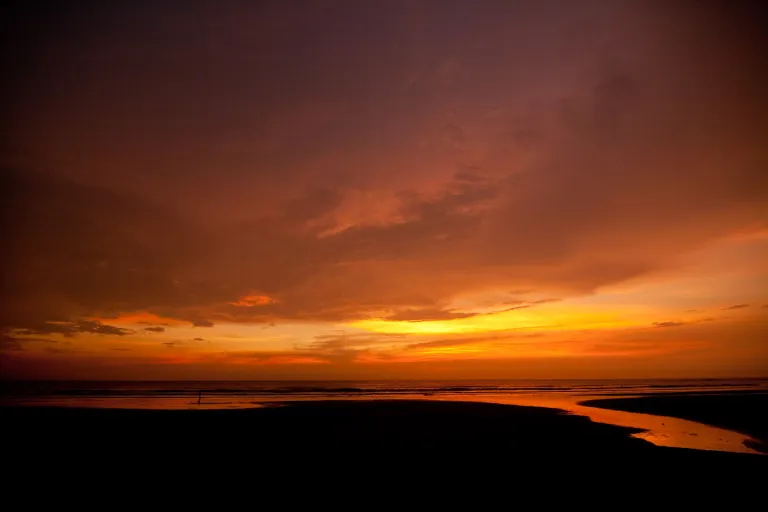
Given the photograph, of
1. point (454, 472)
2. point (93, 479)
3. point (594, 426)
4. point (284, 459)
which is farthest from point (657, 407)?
point (93, 479)

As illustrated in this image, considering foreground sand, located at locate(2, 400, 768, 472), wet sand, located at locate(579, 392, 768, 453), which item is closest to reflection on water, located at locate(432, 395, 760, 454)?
wet sand, located at locate(579, 392, 768, 453)

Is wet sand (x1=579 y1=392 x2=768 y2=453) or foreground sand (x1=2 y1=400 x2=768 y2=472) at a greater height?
foreground sand (x1=2 y1=400 x2=768 y2=472)

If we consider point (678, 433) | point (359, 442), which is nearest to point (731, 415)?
point (678, 433)

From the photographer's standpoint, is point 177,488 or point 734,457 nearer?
point 177,488

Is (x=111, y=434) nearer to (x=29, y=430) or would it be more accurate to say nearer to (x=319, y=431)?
(x=29, y=430)

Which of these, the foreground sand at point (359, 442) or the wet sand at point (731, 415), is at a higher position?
the foreground sand at point (359, 442)

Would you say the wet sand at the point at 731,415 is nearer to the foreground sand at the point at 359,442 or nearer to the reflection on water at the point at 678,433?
the reflection on water at the point at 678,433

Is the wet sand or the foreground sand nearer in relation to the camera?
the foreground sand

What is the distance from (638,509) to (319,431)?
56.7 ft

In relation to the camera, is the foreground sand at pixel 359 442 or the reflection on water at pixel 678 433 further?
the reflection on water at pixel 678 433

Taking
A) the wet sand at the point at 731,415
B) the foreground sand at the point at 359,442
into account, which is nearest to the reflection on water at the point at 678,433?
the wet sand at the point at 731,415

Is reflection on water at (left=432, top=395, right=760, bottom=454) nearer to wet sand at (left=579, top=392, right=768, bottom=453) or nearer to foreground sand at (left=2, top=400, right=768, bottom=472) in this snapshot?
wet sand at (left=579, top=392, right=768, bottom=453)

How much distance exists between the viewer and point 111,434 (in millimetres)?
23609

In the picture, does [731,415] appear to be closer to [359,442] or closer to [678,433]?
[678,433]
